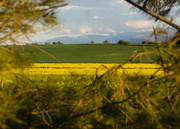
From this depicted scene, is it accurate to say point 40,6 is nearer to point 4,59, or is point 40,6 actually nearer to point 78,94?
point 4,59

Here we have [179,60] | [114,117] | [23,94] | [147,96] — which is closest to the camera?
[179,60]

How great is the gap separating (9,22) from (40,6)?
12.4 inches

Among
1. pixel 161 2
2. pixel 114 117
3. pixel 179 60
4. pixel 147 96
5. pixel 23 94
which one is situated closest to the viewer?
pixel 179 60

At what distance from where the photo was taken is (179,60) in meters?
1.56

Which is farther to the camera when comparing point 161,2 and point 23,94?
point 161,2

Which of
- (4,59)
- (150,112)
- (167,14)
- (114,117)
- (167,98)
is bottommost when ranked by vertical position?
(114,117)

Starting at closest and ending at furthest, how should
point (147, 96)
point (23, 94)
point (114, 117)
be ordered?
point (147, 96)
point (23, 94)
point (114, 117)

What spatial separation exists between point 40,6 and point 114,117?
4.38ft

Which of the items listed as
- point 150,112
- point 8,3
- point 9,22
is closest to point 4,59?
point 9,22

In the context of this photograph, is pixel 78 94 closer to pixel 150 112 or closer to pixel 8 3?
pixel 150 112

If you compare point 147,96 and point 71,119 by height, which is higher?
point 147,96

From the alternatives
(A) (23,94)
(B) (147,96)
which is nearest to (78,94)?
(A) (23,94)

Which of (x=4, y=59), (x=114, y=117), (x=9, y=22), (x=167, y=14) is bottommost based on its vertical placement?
(x=114, y=117)

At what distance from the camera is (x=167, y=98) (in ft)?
6.01
